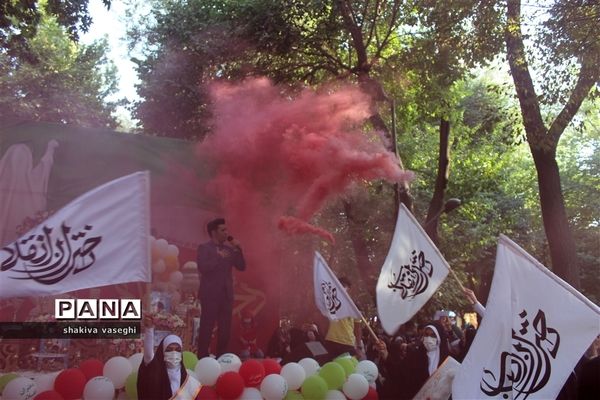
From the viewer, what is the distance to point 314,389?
6.02 meters

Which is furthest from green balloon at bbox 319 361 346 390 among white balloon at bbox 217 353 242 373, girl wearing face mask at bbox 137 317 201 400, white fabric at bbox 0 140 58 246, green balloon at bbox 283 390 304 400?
white fabric at bbox 0 140 58 246

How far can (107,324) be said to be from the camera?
21.4 ft

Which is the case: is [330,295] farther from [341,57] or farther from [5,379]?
[341,57]

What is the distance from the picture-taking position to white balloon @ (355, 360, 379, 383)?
6504 millimetres

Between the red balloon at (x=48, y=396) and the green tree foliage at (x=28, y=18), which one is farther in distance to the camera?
the green tree foliage at (x=28, y=18)

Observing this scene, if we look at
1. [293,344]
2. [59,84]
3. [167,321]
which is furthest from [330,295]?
[59,84]

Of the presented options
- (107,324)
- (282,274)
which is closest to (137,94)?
(282,274)

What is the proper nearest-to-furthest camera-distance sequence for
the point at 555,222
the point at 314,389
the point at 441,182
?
the point at 314,389
the point at 555,222
the point at 441,182

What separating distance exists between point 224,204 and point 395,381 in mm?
2996

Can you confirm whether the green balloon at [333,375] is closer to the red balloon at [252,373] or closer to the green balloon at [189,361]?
the red balloon at [252,373]

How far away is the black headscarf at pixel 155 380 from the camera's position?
5.20 meters

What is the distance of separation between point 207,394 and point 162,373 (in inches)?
23.3

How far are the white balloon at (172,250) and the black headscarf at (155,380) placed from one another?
2.47 metres

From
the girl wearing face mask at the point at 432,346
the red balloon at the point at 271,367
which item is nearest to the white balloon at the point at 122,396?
the red balloon at the point at 271,367
